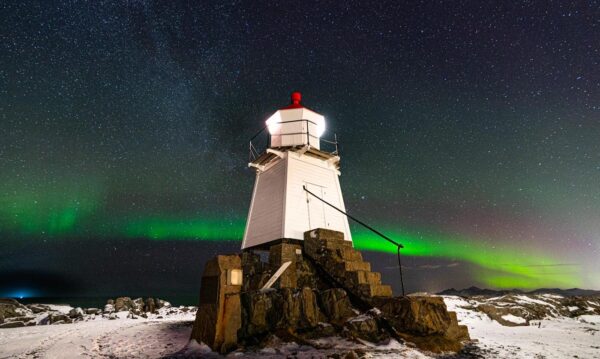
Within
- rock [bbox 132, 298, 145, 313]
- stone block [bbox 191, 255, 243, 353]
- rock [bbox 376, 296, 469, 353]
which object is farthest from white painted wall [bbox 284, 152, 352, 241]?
rock [bbox 132, 298, 145, 313]

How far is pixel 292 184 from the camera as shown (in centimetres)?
1347

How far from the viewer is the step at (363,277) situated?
898 cm

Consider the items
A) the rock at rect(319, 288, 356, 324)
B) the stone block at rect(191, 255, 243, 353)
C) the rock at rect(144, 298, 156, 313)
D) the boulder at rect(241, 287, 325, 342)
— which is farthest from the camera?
the rock at rect(144, 298, 156, 313)

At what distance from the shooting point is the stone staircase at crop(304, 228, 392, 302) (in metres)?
8.84

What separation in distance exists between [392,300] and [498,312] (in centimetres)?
957

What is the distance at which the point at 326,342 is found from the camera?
289 inches

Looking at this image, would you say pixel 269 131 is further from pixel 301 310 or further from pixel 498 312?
pixel 498 312

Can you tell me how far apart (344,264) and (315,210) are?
14.0 feet

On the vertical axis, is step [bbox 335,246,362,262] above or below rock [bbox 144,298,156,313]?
above

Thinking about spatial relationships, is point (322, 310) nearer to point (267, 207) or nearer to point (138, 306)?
point (267, 207)

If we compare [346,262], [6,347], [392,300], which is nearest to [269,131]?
[346,262]

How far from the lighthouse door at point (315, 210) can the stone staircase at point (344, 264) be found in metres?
1.30

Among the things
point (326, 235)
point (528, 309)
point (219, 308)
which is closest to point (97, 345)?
point (219, 308)

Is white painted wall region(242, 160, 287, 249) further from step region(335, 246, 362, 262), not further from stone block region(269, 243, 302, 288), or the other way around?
step region(335, 246, 362, 262)
